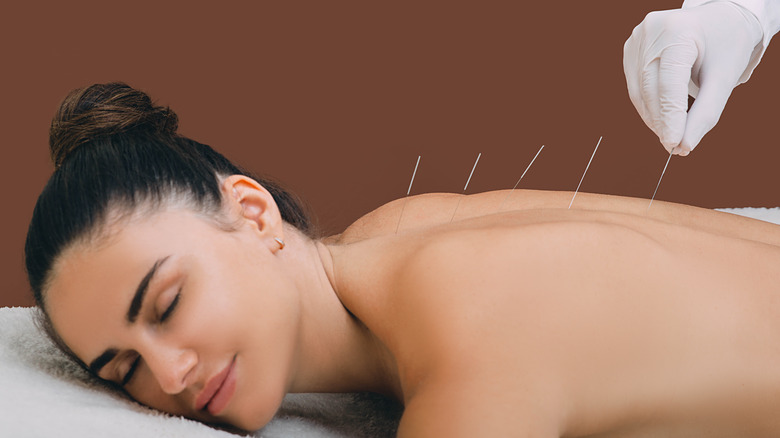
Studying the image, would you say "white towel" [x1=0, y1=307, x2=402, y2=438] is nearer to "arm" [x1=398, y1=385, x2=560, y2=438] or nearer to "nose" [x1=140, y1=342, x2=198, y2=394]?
"nose" [x1=140, y1=342, x2=198, y2=394]

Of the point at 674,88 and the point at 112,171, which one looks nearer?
the point at 112,171

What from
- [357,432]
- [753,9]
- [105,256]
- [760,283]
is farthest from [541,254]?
[753,9]

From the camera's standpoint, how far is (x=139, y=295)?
1.14 meters

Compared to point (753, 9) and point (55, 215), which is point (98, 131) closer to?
point (55, 215)

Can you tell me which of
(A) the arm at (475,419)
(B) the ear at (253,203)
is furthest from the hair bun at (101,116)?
(A) the arm at (475,419)

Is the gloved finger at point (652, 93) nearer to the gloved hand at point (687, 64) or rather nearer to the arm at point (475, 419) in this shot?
the gloved hand at point (687, 64)

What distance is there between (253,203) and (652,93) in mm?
893

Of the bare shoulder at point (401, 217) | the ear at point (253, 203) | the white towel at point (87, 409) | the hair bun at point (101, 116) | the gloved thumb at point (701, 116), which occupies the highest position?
the gloved thumb at point (701, 116)

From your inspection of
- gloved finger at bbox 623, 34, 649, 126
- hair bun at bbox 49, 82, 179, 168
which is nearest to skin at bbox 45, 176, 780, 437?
hair bun at bbox 49, 82, 179, 168

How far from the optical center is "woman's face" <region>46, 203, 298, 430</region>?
3.75 ft

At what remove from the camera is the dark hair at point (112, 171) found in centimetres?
121

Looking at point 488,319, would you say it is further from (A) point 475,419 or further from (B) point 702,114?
(B) point 702,114

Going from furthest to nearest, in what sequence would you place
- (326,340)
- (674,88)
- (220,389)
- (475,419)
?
(674,88)
(326,340)
(220,389)
(475,419)

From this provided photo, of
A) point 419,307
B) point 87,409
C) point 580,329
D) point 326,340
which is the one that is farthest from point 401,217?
point 87,409
